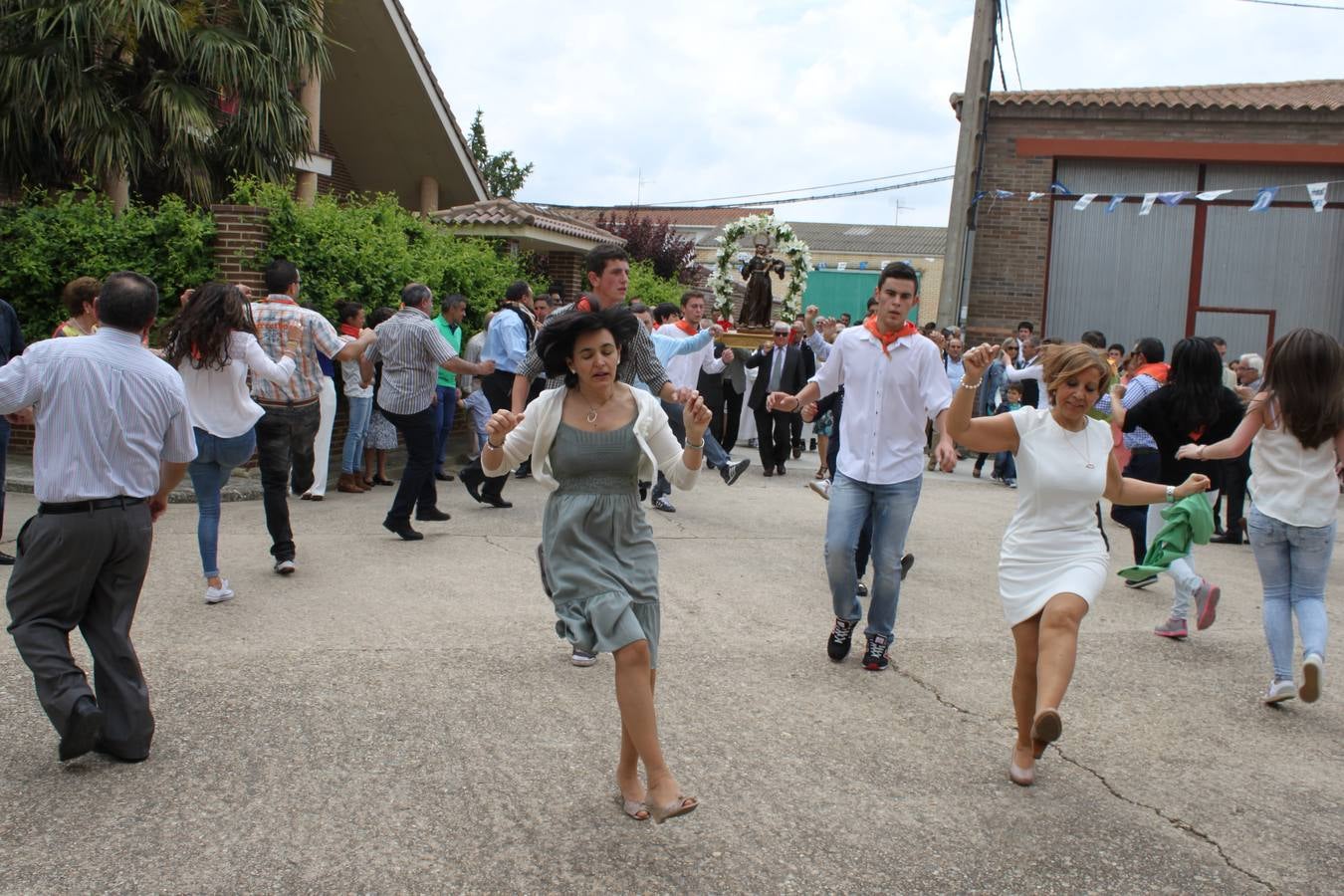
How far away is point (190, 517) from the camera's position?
9.34 m

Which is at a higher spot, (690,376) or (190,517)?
(690,376)

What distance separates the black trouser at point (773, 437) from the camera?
542 inches

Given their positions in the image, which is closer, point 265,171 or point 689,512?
point 689,512

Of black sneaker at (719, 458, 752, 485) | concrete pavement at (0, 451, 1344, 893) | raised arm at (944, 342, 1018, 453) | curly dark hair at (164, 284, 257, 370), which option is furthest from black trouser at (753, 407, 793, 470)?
raised arm at (944, 342, 1018, 453)

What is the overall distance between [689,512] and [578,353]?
6.56m

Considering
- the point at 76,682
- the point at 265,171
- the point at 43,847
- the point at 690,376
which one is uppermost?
the point at 265,171

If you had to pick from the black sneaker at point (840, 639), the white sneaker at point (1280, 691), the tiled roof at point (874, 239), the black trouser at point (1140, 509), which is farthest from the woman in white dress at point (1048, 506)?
the tiled roof at point (874, 239)

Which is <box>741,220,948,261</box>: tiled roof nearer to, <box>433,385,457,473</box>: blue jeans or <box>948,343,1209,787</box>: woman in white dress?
<box>433,385,457,473</box>: blue jeans

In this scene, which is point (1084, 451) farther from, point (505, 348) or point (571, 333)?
point (505, 348)

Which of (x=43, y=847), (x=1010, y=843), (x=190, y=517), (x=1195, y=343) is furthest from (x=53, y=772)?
(x=1195, y=343)

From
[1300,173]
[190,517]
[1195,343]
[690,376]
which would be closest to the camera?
[1195,343]

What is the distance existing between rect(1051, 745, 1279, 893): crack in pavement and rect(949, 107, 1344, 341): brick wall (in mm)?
15950

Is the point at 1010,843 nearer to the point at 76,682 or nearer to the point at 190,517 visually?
the point at 76,682

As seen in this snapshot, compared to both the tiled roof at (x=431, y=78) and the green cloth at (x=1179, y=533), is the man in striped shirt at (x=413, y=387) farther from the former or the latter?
the tiled roof at (x=431, y=78)
